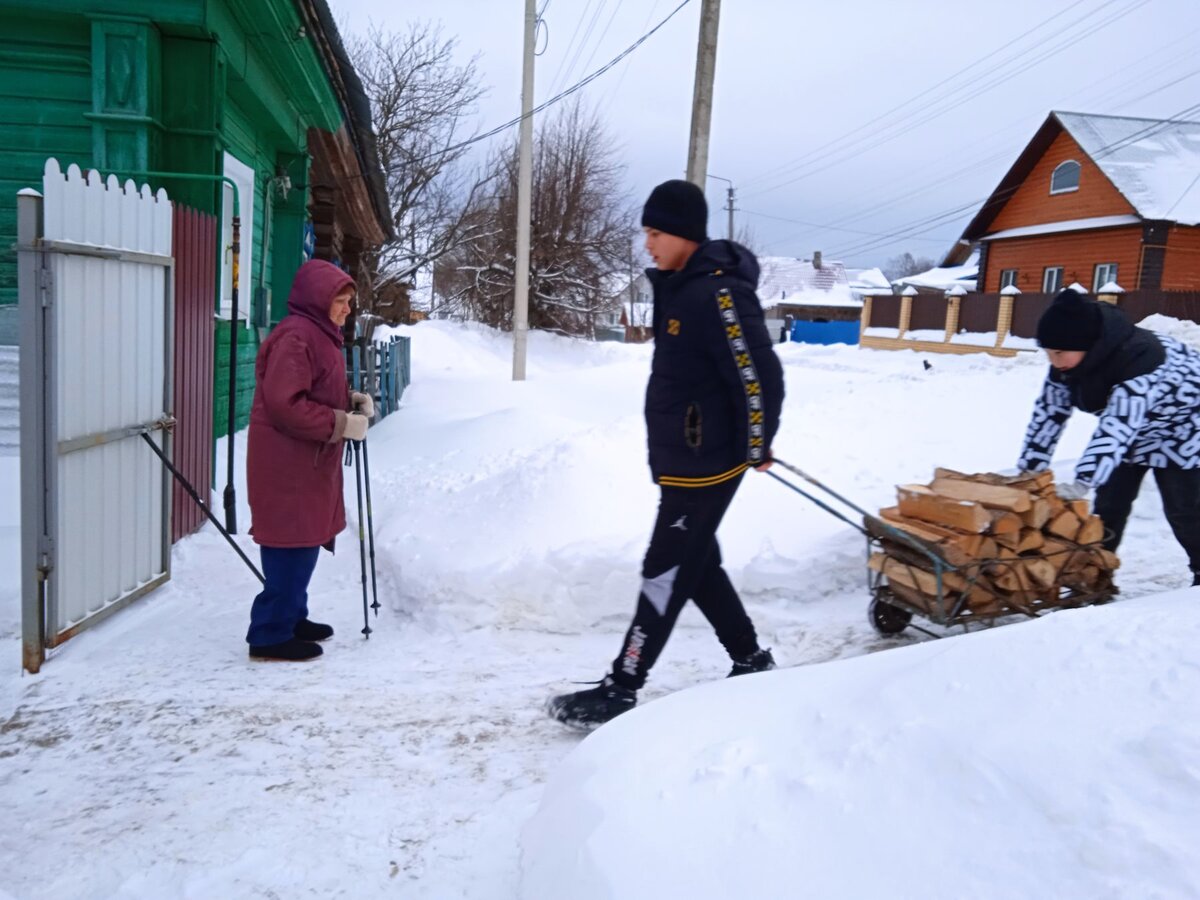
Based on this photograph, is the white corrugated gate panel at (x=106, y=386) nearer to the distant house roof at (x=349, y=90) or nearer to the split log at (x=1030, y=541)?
the distant house roof at (x=349, y=90)

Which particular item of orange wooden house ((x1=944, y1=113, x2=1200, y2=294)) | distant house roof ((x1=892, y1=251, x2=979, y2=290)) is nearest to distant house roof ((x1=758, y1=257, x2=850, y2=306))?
distant house roof ((x1=892, y1=251, x2=979, y2=290))

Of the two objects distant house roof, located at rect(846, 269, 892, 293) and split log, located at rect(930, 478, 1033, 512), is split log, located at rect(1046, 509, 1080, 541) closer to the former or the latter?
split log, located at rect(930, 478, 1033, 512)

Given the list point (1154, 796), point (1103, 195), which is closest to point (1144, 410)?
point (1154, 796)

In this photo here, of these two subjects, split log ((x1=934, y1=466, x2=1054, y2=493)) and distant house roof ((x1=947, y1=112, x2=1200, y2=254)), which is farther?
distant house roof ((x1=947, y1=112, x2=1200, y2=254))

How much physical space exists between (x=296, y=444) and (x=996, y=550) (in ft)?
9.65

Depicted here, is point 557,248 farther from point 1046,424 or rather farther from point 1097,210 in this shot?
point 1046,424

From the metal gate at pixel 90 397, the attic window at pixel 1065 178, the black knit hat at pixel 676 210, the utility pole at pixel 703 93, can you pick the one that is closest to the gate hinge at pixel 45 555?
the metal gate at pixel 90 397

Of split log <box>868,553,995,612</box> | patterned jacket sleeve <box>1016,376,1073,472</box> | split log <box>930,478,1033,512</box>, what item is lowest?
split log <box>868,553,995,612</box>

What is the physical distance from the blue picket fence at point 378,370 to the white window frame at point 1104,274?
881 inches

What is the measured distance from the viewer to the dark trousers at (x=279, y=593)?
397cm

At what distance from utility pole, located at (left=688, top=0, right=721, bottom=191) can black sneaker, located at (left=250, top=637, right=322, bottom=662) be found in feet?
25.1

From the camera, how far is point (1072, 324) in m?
4.20

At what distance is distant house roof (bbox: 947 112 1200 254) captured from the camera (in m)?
26.1

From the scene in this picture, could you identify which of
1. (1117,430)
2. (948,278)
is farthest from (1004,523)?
(948,278)
